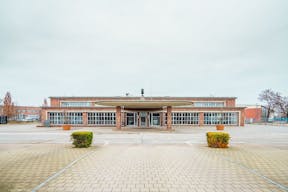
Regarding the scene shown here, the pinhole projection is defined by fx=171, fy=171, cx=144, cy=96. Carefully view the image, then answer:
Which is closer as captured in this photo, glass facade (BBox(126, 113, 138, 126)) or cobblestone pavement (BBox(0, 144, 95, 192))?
cobblestone pavement (BBox(0, 144, 95, 192))

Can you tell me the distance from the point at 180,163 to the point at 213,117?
34403mm

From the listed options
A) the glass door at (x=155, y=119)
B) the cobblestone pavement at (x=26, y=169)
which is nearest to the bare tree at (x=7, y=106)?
the glass door at (x=155, y=119)

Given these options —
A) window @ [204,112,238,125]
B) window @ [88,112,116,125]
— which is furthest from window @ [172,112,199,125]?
window @ [88,112,116,125]

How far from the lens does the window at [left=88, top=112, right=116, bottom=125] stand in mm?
37781

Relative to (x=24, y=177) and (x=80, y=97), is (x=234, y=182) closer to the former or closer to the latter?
(x=24, y=177)

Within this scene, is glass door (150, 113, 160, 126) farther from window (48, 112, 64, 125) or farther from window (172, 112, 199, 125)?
window (48, 112, 64, 125)

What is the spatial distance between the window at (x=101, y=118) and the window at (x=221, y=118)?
2116 centimetres

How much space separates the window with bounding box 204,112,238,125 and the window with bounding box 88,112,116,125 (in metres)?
21.2

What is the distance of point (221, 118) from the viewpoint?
38.8 metres

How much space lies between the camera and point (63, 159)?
26.7 feet

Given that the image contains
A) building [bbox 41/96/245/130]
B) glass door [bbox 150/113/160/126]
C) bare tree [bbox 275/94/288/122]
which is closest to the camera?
building [bbox 41/96/245/130]

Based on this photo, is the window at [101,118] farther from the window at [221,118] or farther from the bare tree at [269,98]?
the bare tree at [269,98]

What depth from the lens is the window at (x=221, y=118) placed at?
38719mm

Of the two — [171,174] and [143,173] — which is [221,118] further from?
[143,173]
